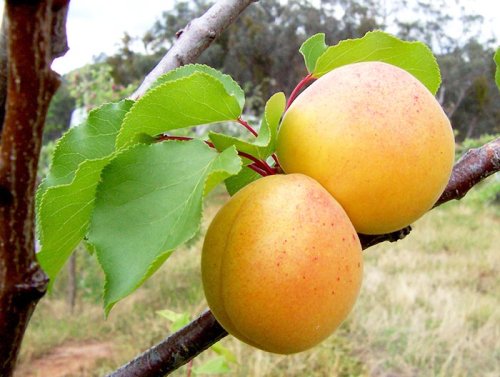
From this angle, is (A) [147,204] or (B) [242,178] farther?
(B) [242,178]

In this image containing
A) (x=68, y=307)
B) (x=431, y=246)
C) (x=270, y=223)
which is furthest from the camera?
(x=431, y=246)

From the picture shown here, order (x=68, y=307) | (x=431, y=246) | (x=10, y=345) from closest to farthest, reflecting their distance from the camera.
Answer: (x=10, y=345)
(x=68, y=307)
(x=431, y=246)

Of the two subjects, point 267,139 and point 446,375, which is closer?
point 267,139

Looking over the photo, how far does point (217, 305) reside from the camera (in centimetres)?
38

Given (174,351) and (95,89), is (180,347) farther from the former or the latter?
(95,89)

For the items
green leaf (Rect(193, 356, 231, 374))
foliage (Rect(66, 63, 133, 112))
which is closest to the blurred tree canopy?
foliage (Rect(66, 63, 133, 112))

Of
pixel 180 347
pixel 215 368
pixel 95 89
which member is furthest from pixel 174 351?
pixel 95 89

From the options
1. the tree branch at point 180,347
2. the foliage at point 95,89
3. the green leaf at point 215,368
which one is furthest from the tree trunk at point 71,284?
the tree branch at point 180,347

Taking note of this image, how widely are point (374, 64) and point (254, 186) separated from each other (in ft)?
0.42

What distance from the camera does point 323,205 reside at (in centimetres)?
37

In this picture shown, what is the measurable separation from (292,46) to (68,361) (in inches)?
381

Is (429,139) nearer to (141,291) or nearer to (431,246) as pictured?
(141,291)

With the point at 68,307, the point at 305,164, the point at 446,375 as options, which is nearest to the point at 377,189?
the point at 305,164

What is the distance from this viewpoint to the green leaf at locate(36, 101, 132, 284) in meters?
0.36
